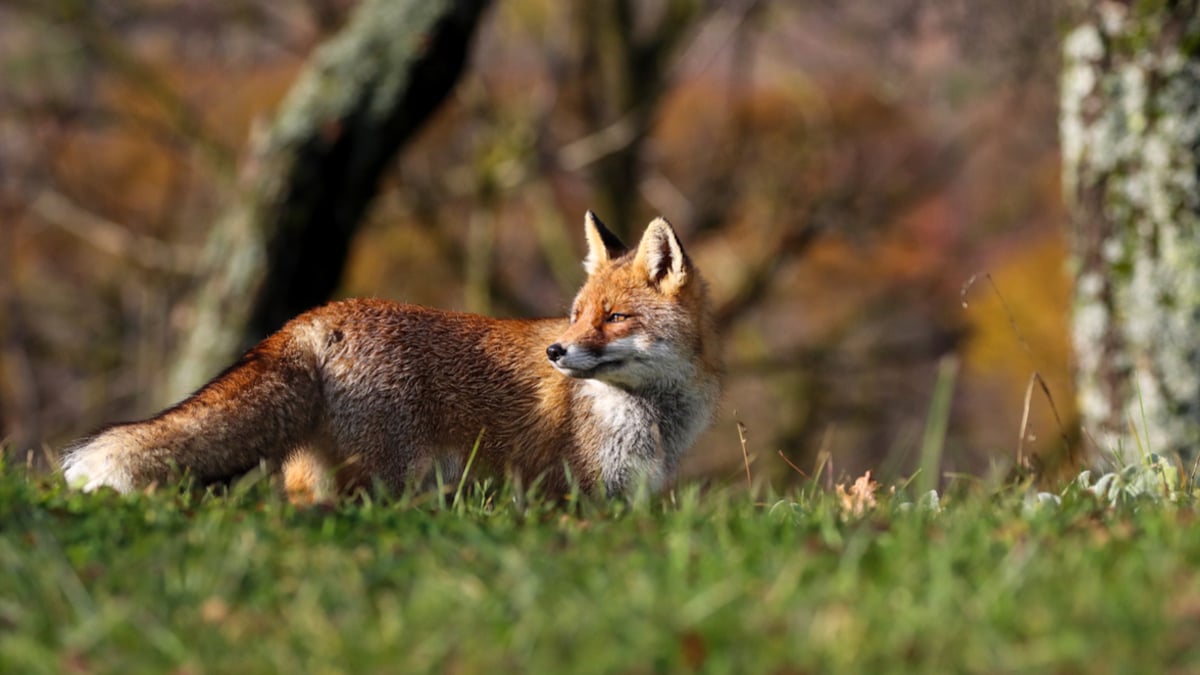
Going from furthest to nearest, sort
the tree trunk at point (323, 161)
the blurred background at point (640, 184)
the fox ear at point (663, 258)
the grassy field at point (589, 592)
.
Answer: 1. the blurred background at point (640, 184)
2. the tree trunk at point (323, 161)
3. the fox ear at point (663, 258)
4. the grassy field at point (589, 592)

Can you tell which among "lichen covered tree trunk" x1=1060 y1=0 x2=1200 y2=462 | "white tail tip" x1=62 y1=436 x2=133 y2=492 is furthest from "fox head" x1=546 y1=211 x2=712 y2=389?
"lichen covered tree trunk" x1=1060 y1=0 x2=1200 y2=462

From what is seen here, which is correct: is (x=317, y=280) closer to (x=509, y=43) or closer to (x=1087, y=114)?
(x=1087, y=114)

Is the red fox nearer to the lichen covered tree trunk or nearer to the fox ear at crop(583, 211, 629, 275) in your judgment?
the fox ear at crop(583, 211, 629, 275)

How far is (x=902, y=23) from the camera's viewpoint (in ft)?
55.5

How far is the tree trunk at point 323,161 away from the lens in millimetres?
11859

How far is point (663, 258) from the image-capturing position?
7258mm

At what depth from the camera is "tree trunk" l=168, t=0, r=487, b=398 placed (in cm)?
1186

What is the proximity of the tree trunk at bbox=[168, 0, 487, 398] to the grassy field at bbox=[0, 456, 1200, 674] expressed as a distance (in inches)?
286

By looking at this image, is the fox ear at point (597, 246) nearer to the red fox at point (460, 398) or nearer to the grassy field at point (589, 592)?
the red fox at point (460, 398)

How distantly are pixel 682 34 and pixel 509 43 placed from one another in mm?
3194

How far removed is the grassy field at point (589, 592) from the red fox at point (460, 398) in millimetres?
1235

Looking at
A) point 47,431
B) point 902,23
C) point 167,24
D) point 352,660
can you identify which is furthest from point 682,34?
point 352,660

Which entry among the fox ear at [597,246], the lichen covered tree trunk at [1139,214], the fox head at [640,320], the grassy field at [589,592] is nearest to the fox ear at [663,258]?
the fox head at [640,320]

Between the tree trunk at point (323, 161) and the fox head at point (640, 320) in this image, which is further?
the tree trunk at point (323, 161)
